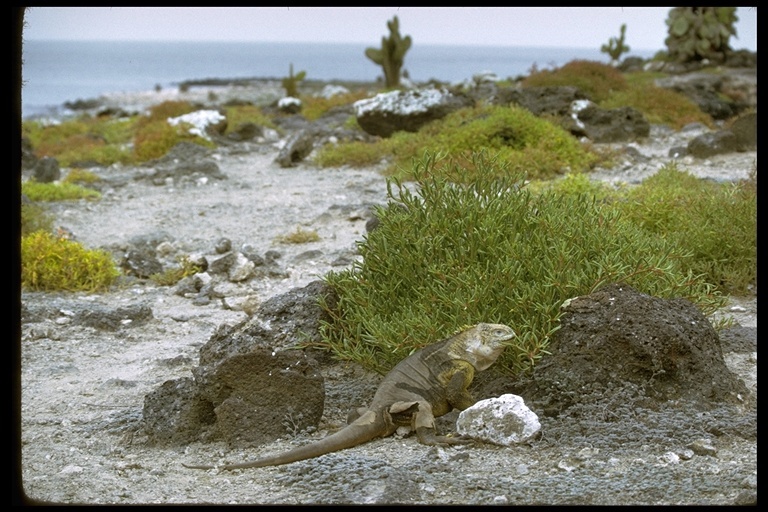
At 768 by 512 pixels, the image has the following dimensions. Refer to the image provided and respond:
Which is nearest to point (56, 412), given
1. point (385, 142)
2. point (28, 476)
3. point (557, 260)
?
point (28, 476)

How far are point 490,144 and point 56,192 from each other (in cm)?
645

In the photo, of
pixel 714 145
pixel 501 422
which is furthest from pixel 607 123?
pixel 501 422

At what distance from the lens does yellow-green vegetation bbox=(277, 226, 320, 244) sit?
10023 millimetres

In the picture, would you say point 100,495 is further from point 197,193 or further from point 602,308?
point 197,193

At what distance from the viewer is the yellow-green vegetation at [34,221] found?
1045 centimetres

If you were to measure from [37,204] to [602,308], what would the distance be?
979 centimetres

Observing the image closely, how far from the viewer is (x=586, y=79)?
21.2 meters

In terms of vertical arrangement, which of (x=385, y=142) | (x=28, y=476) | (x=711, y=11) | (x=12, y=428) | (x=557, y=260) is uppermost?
(x=711, y=11)

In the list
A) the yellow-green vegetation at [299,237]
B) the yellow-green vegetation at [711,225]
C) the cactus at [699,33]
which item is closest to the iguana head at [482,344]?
the yellow-green vegetation at [711,225]

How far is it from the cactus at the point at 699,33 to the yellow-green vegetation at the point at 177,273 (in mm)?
29650

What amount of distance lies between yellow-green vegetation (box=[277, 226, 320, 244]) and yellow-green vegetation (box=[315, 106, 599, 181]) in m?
3.23

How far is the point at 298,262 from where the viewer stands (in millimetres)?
9086

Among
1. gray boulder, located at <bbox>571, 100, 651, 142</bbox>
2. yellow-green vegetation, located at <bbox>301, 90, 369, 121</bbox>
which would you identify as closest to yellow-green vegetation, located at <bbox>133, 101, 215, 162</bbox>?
yellow-green vegetation, located at <bbox>301, 90, 369, 121</bbox>

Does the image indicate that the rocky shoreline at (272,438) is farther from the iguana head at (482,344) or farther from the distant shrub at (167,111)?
the distant shrub at (167,111)
